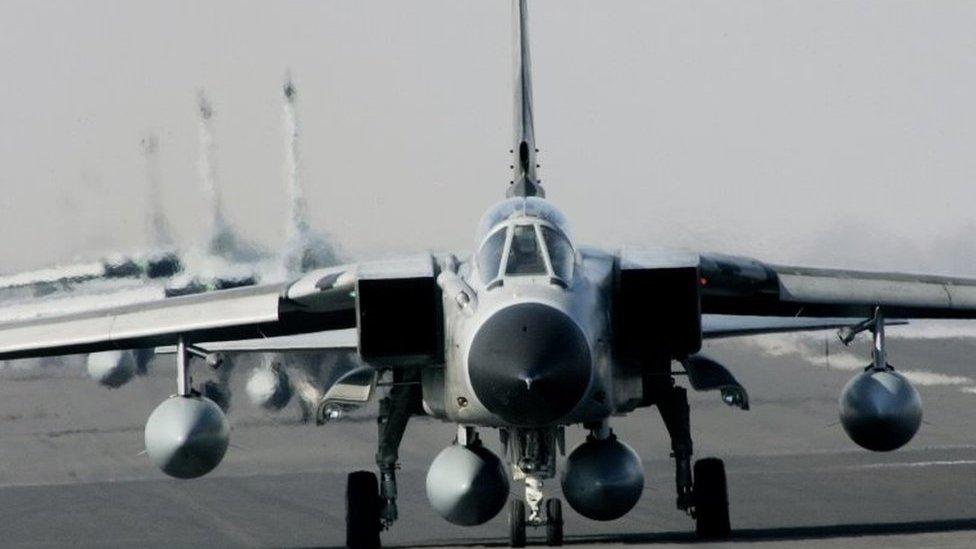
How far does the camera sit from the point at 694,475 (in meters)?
16.9

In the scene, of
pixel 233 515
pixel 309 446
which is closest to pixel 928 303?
pixel 233 515

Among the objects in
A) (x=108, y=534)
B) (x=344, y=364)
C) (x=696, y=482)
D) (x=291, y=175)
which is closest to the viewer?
(x=696, y=482)

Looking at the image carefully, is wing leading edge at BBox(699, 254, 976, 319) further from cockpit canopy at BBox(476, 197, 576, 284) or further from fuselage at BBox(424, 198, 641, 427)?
cockpit canopy at BBox(476, 197, 576, 284)

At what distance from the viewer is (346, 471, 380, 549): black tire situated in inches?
653

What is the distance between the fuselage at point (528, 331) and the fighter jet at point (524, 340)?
1 centimetres

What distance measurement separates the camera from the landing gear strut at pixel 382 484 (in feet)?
54.5

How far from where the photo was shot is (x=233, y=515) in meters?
20.3

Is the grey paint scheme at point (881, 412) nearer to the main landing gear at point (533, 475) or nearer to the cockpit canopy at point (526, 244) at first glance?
the main landing gear at point (533, 475)

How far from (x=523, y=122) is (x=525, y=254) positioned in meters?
2.36

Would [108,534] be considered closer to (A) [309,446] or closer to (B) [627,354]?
(B) [627,354]

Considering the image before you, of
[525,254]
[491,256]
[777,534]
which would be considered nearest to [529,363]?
[525,254]

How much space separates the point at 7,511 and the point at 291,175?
1174 centimetres

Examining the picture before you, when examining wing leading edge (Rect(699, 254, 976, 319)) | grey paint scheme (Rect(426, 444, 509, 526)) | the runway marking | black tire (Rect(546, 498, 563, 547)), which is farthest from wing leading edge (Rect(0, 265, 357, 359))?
the runway marking

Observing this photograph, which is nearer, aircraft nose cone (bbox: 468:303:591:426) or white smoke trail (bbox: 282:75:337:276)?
aircraft nose cone (bbox: 468:303:591:426)
